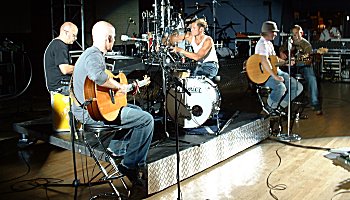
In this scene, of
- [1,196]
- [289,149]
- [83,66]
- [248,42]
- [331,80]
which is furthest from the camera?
[248,42]

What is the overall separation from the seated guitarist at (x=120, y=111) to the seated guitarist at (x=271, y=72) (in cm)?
265

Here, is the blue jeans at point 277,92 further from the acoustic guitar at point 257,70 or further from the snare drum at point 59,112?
the snare drum at point 59,112

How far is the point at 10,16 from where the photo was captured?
9609mm

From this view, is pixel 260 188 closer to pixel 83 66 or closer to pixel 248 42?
pixel 83 66

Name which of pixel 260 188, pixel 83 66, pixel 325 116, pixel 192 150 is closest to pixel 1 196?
pixel 83 66

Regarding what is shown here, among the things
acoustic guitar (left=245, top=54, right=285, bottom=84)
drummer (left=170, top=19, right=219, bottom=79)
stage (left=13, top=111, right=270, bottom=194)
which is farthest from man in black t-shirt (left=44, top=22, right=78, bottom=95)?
acoustic guitar (left=245, top=54, right=285, bottom=84)

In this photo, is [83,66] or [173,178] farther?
[173,178]

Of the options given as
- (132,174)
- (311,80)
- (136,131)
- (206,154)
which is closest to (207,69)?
(206,154)

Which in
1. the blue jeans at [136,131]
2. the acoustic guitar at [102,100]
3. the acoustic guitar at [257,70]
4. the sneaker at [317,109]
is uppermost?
the acoustic guitar at [257,70]

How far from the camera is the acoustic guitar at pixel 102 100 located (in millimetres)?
3791

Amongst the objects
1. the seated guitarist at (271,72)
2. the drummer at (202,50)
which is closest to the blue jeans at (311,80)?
the seated guitarist at (271,72)

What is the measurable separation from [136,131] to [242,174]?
1229 millimetres

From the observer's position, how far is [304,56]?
6.77 metres

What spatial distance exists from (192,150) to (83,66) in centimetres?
142
